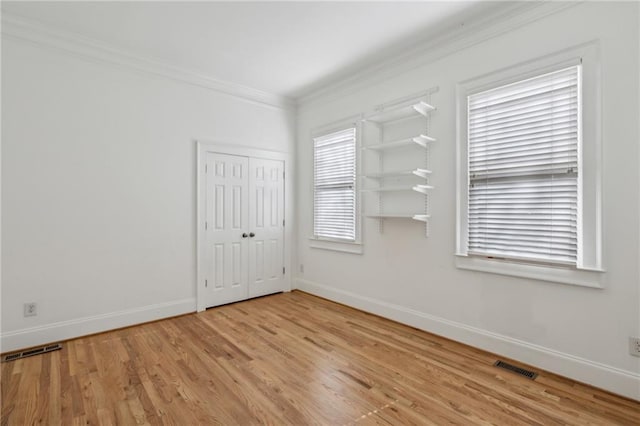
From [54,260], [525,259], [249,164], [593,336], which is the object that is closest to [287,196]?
[249,164]

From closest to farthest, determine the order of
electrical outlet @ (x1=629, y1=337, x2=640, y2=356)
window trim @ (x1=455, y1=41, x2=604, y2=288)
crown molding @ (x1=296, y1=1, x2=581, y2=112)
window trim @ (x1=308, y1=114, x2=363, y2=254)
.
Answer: electrical outlet @ (x1=629, y1=337, x2=640, y2=356), window trim @ (x1=455, y1=41, x2=604, y2=288), crown molding @ (x1=296, y1=1, x2=581, y2=112), window trim @ (x1=308, y1=114, x2=363, y2=254)

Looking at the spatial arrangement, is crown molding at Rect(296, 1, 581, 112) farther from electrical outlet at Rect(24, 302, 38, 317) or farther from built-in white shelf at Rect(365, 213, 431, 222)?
electrical outlet at Rect(24, 302, 38, 317)

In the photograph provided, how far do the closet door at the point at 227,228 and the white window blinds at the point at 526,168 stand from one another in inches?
117

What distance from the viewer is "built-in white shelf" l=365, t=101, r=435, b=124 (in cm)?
326

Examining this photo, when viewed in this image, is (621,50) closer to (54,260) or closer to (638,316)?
(638,316)

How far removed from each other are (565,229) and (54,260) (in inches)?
183

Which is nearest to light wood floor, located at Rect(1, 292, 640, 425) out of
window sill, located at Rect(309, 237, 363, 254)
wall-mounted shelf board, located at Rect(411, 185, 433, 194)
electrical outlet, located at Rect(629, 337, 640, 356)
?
electrical outlet, located at Rect(629, 337, 640, 356)

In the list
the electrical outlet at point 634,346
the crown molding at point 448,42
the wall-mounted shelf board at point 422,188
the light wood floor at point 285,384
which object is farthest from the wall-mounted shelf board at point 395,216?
the electrical outlet at point 634,346

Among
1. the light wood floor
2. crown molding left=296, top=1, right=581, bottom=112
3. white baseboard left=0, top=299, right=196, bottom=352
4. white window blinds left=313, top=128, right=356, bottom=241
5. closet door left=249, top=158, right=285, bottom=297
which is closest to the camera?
the light wood floor

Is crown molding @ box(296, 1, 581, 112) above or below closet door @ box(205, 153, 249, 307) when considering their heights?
above

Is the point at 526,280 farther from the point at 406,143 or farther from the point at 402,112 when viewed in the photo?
the point at 402,112

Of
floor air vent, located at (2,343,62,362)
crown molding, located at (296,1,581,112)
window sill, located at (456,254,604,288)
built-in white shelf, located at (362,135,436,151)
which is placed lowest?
floor air vent, located at (2,343,62,362)

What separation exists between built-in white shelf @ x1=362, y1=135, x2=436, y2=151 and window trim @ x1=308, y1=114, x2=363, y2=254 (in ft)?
1.84

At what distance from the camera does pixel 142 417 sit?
2014 millimetres
